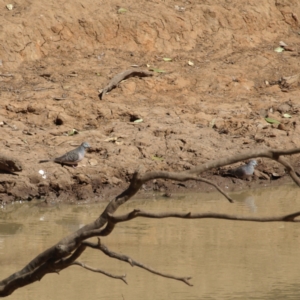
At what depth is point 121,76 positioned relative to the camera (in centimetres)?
1148

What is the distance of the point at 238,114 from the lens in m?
11.1

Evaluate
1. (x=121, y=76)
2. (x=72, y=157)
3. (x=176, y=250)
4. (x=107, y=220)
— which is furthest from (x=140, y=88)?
(x=107, y=220)

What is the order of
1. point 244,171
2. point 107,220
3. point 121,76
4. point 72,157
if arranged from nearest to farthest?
point 107,220
point 72,157
point 244,171
point 121,76

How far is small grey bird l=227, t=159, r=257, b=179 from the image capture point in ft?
31.0

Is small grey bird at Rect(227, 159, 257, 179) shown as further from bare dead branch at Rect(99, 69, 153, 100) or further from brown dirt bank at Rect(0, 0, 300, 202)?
bare dead branch at Rect(99, 69, 153, 100)

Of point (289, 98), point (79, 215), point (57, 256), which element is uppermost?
point (57, 256)

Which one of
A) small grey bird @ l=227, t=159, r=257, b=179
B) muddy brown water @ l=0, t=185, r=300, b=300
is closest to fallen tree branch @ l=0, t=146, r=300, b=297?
muddy brown water @ l=0, t=185, r=300, b=300

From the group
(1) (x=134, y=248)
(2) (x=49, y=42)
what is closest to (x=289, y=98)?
(2) (x=49, y=42)

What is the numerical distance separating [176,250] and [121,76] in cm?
484

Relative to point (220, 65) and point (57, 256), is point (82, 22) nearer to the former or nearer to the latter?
point (220, 65)

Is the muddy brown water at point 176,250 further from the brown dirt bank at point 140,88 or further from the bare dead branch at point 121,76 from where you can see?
the bare dead branch at point 121,76

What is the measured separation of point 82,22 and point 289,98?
3.38 m

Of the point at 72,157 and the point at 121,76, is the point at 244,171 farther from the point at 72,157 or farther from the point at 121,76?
the point at 121,76

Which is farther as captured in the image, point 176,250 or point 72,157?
point 72,157
